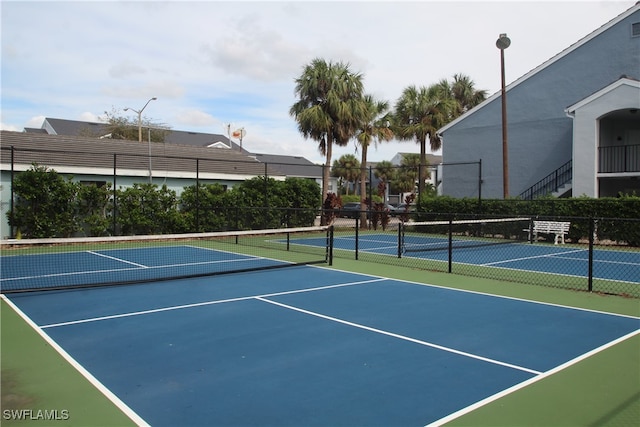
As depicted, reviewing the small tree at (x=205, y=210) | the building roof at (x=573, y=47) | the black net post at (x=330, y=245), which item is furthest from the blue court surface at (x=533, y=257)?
the building roof at (x=573, y=47)

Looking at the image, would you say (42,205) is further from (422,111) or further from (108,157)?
(422,111)

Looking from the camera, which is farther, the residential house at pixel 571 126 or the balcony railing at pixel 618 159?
the balcony railing at pixel 618 159

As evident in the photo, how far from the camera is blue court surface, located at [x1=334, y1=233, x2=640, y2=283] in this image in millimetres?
13039

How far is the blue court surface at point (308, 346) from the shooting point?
4.59 metres

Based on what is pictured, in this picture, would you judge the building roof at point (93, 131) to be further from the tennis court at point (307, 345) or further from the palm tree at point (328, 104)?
the tennis court at point (307, 345)

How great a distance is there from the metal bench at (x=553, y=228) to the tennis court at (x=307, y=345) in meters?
11.8

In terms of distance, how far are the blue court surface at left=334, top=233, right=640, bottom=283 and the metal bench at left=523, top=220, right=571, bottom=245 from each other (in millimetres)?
749

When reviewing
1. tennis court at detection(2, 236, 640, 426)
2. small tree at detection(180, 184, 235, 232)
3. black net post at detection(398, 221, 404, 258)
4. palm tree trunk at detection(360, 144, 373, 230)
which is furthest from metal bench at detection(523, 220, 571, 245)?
small tree at detection(180, 184, 235, 232)

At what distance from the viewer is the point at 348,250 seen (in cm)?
1720

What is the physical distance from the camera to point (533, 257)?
616 inches

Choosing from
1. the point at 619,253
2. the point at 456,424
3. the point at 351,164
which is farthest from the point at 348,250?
the point at 351,164

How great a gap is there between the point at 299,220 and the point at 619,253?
1350 cm

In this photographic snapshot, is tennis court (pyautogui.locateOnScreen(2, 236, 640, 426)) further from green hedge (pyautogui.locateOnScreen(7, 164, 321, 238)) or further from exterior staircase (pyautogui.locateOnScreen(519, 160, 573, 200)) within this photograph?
exterior staircase (pyautogui.locateOnScreen(519, 160, 573, 200))

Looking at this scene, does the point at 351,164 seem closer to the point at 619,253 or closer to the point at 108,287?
the point at 619,253
